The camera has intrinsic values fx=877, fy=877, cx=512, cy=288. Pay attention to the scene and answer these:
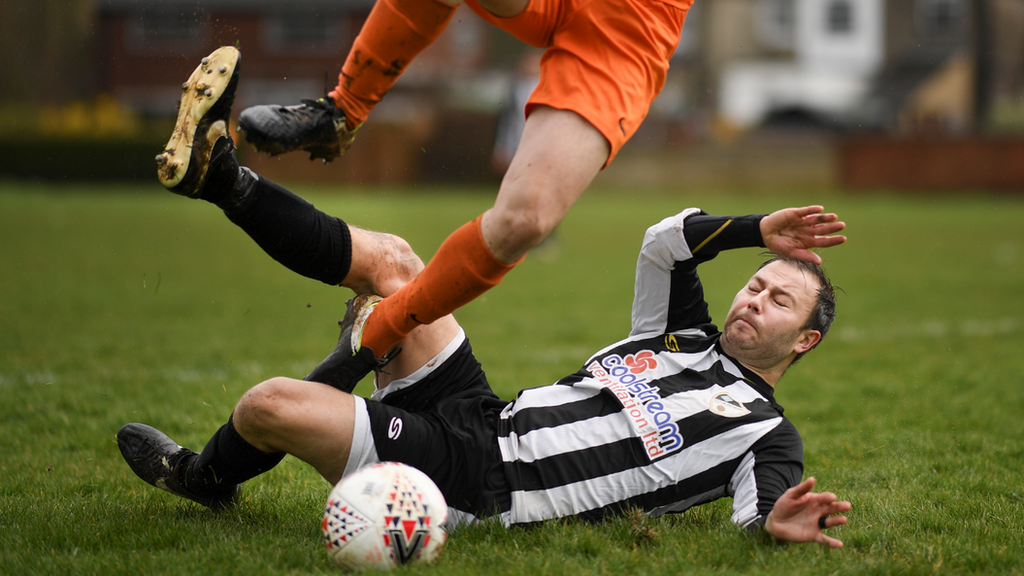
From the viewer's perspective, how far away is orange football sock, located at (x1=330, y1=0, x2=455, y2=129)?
9.24ft

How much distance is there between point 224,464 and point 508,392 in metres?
2.10

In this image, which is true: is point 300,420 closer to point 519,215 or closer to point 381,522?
point 381,522

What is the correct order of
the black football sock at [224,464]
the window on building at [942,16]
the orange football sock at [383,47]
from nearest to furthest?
1. the black football sock at [224,464]
2. the orange football sock at [383,47]
3. the window on building at [942,16]

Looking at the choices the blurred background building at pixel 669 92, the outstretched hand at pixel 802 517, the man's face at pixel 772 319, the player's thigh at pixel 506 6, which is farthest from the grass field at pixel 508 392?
the blurred background building at pixel 669 92

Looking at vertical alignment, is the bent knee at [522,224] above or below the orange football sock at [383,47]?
below

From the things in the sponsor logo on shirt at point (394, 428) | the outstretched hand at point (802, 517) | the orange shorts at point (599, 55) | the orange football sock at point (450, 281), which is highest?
the orange shorts at point (599, 55)

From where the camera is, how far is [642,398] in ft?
9.12

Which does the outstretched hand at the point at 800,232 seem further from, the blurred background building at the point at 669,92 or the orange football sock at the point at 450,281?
the blurred background building at the point at 669,92

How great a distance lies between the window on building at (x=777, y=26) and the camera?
40531mm

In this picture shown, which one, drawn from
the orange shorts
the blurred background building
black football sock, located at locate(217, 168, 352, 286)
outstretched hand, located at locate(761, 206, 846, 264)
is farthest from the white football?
the blurred background building

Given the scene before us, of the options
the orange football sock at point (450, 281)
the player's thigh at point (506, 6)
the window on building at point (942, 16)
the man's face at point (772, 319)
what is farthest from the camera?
the window on building at point (942, 16)

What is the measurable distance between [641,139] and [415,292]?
26947 millimetres

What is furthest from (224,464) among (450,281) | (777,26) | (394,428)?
(777,26)

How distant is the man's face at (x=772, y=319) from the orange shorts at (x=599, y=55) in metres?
0.77
